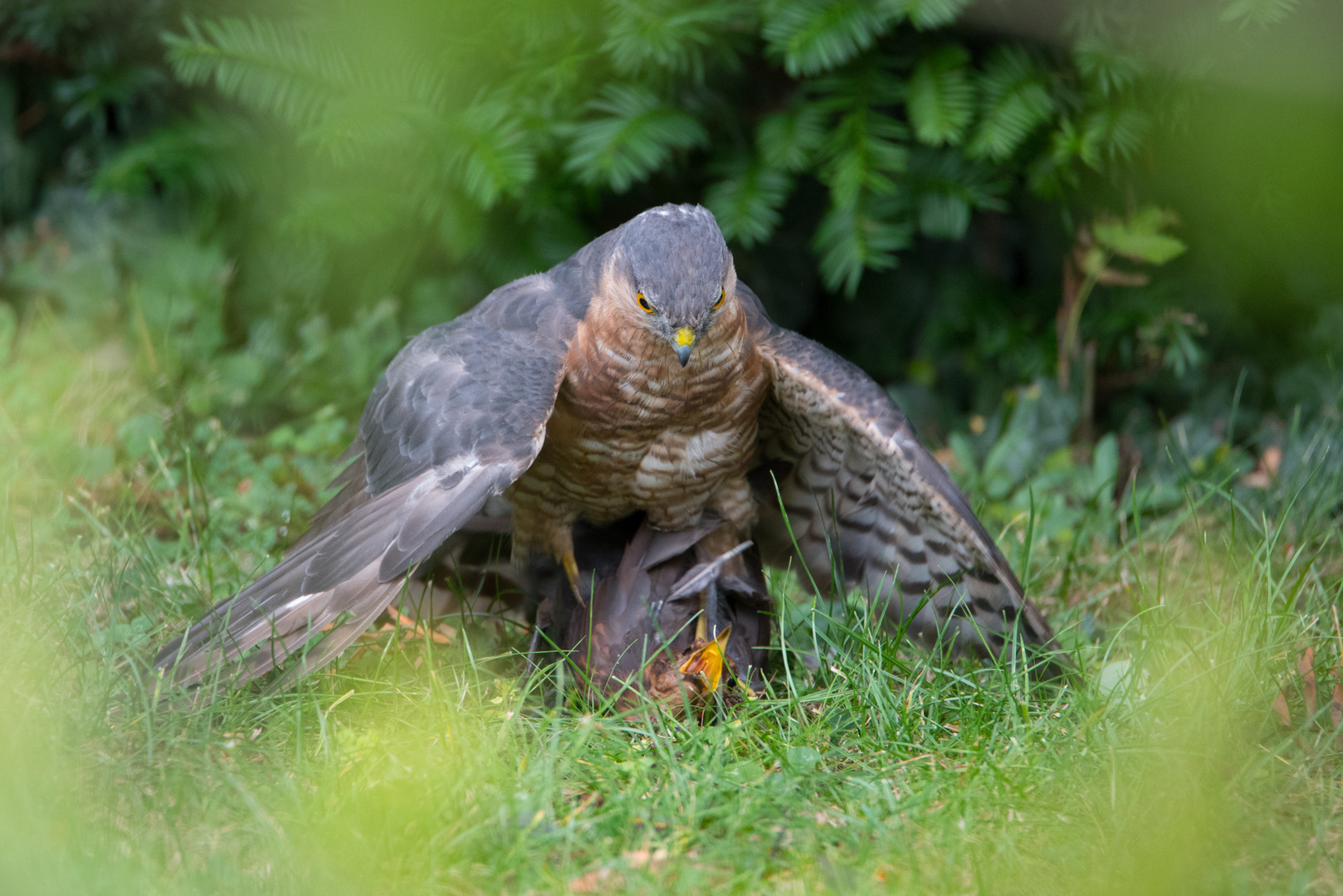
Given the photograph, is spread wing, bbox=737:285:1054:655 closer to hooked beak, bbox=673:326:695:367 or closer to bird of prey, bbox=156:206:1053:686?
bird of prey, bbox=156:206:1053:686

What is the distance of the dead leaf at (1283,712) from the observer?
3.09m

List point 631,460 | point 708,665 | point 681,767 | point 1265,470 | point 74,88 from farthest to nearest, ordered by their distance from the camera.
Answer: point 74,88 < point 1265,470 < point 631,460 < point 708,665 < point 681,767

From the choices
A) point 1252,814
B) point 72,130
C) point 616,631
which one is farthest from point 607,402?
point 72,130

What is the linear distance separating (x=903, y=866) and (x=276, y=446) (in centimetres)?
347

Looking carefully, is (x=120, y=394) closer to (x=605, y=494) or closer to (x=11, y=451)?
(x=11, y=451)

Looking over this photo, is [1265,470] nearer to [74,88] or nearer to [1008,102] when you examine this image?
[1008,102]

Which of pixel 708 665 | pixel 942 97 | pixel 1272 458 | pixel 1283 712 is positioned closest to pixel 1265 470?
pixel 1272 458

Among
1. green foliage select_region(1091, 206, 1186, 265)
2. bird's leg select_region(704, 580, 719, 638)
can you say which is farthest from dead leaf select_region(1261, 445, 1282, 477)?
bird's leg select_region(704, 580, 719, 638)

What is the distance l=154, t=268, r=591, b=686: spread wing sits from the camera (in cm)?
306

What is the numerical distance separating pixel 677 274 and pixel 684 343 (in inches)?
7.8

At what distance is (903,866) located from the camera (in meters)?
2.55

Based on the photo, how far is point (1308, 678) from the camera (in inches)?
124

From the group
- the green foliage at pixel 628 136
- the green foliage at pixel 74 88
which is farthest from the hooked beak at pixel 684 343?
the green foliage at pixel 74 88

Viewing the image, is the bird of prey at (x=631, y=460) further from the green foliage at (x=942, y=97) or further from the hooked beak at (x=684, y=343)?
the green foliage at (x=942, y=97)
